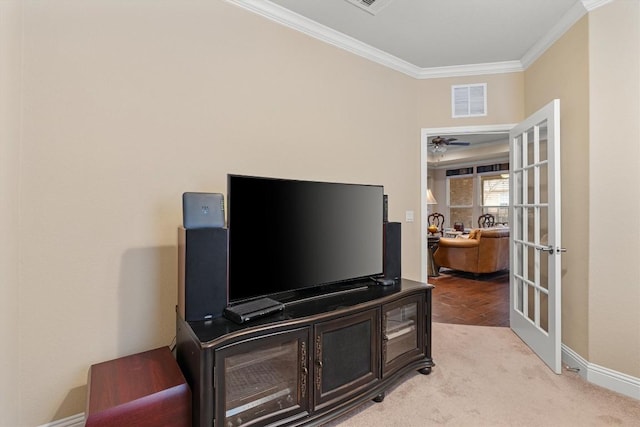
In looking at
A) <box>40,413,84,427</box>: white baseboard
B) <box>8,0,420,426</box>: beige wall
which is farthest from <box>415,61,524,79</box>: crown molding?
<box>40,413,84,427</box>: white baseboard

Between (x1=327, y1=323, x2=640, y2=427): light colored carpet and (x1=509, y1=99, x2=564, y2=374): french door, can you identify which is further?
(x1=509, y1=99, x2=564, y2=374): french door

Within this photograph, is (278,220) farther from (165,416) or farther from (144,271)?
(165,416)

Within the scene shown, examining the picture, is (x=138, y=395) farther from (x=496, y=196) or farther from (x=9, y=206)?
(x=496, y=196)

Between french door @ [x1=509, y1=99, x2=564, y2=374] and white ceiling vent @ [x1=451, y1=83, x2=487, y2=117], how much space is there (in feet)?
1.37

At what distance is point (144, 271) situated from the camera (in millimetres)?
1783

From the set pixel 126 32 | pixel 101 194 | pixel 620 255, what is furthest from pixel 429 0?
pixel 101 194

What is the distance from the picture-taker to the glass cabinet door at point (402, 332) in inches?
78.9

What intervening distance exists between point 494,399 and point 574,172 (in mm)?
1718

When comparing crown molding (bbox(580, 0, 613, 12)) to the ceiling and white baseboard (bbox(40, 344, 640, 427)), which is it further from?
white baseboard (bbox(40, 344, 640, 427))

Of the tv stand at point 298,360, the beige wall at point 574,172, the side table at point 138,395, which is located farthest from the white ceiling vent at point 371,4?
the side table at point 138,395

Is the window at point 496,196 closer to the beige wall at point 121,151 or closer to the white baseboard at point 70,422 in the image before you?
the beige wall at point 121,151

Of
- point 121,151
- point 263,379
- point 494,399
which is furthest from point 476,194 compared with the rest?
point 121,151

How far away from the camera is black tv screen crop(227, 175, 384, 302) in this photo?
168cm

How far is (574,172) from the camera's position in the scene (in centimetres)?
233
